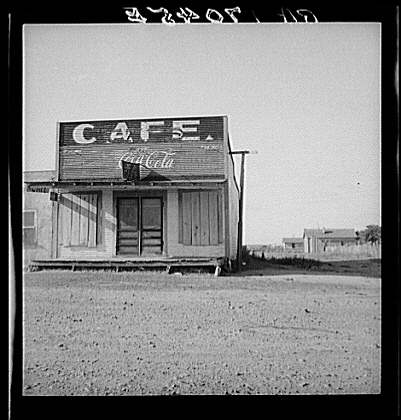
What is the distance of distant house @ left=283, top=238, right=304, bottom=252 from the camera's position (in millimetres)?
2883

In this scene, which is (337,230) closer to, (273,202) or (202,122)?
(273,202)

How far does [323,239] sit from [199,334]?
0.71 metres

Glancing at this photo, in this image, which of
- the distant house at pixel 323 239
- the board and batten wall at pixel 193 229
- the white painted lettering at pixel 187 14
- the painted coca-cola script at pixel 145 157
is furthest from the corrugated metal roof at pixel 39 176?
the distant house at pixel 323 239

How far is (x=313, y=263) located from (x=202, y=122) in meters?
0.84

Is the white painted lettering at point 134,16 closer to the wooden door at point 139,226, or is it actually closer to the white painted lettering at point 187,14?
the white painted lettering at point 187,14

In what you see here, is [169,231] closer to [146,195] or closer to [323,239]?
[146,195]

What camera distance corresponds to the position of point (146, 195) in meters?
2.98

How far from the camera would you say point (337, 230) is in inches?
112

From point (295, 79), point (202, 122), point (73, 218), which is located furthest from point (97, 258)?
point (295, 79)

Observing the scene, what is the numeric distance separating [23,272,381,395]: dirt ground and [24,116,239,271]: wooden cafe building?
12cm

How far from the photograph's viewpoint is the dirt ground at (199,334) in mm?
2707

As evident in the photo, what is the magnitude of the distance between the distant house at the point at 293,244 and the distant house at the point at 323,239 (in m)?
0.02

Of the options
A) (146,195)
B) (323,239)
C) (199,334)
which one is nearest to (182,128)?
(146,195)

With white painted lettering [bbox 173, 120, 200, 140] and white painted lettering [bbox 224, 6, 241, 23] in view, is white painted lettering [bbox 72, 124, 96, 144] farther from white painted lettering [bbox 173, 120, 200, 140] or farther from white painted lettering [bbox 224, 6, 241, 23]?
white painted lettering [bbox 224, 6, 241, 23]
